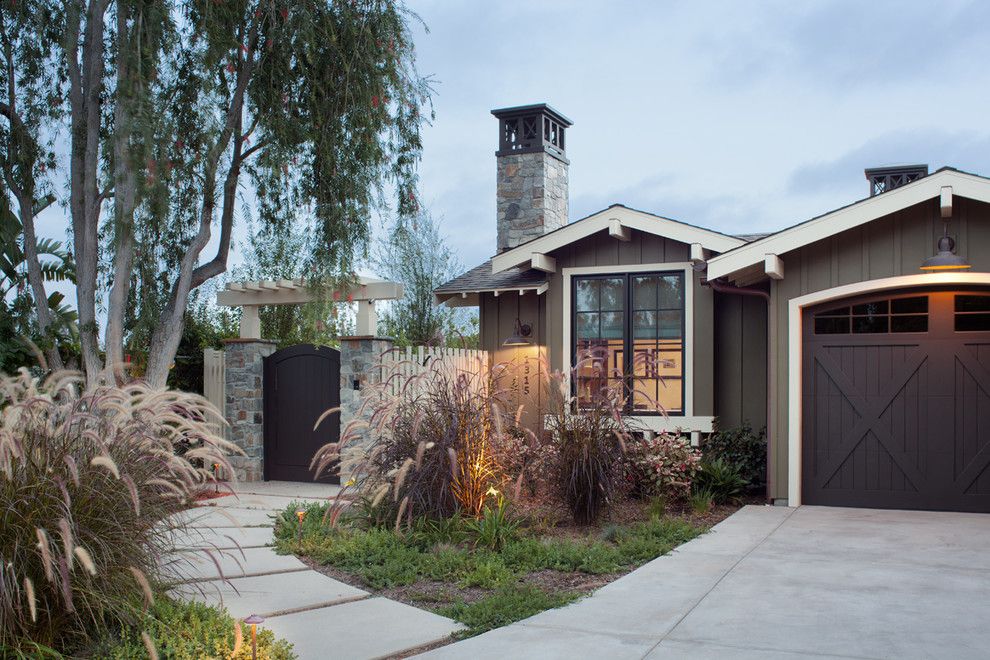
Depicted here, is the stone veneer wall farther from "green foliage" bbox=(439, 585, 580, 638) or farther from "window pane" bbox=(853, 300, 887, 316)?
"green foliage" bbox=(439, 585, 580, 638)

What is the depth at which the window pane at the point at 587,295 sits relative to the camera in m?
11.1

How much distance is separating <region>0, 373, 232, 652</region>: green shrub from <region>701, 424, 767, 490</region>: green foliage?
6.77 m

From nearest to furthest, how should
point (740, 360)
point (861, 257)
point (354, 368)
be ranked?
1. point (861, 257)
2. point (740, 360)
3. point (354, 368)

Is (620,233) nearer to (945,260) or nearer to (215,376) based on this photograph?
(945,260)

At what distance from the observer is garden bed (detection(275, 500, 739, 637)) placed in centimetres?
540

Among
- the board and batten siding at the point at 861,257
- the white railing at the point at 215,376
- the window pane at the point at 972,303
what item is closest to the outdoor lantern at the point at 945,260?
the board and batten siding at the point at 861,257

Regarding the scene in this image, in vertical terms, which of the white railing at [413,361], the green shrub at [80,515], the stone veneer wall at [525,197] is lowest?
the green shrub at [80,515]

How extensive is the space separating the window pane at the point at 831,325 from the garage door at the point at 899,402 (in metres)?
0.01

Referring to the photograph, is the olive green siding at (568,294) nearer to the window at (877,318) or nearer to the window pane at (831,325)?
the window pane at (831,325)

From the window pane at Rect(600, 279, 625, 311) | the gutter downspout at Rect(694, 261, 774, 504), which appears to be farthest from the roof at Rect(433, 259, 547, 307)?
the gutter downspout at Rect(694, 261, 774, 504)

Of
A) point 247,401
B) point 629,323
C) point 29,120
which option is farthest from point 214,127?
point 629,323

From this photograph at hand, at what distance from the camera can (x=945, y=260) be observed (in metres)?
8.04

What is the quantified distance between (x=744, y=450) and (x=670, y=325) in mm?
1720

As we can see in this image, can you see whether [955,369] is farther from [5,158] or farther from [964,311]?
[5,158]
